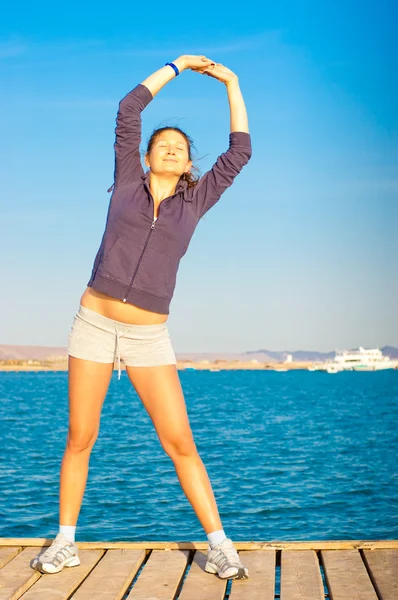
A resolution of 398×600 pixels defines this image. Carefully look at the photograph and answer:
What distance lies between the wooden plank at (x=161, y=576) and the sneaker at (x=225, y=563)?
184 millimetres

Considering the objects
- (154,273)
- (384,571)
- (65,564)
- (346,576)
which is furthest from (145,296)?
(384,571)

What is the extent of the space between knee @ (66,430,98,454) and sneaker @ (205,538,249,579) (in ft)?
3.00

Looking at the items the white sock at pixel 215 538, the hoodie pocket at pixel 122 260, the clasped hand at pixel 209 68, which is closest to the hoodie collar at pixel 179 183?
the hoodie pocket at pixel 122 260

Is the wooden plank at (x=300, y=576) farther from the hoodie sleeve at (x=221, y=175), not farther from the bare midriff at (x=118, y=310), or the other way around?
the hoodie sleeve at (x=221, y=175)

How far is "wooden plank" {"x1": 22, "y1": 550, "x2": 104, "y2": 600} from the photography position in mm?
4210

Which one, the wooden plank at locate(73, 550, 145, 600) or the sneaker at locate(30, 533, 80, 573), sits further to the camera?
the sneaker at locate(30, 533, 80, 573)

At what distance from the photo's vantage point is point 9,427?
36281mm

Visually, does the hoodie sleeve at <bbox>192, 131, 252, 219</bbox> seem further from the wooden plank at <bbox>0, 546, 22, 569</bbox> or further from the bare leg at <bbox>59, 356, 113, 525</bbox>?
the wooden plank at <bbox>0, 546, 22, 569</bbox>

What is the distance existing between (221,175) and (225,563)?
2.15m

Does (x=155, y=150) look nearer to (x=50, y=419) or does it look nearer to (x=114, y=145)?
(x=114, y=145)

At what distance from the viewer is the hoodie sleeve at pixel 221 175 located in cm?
466

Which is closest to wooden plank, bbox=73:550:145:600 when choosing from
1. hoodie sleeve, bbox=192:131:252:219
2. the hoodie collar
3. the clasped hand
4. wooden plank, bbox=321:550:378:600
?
wooden plank, bbox=321:550:378:600

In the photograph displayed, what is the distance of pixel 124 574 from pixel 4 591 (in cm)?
67

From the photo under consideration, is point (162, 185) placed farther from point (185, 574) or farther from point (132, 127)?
point (185, 574)
